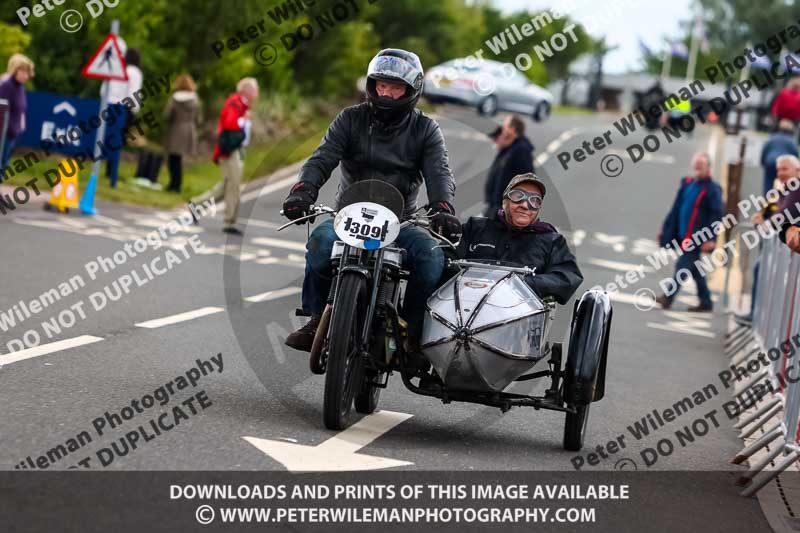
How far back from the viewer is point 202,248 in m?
17.7

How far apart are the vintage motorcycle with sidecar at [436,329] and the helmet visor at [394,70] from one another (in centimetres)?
59

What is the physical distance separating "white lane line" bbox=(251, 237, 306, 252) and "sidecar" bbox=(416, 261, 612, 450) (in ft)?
36.0

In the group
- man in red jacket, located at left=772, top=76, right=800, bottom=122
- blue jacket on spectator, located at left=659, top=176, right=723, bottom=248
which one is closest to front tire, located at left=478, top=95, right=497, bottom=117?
man in red jacket, located at left=772, top=76, right=800, bottom=122

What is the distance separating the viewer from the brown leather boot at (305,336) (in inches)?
322

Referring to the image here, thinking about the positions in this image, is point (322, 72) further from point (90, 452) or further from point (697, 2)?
point (697, 2)

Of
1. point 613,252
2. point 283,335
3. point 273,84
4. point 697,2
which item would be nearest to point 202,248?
point 283,335

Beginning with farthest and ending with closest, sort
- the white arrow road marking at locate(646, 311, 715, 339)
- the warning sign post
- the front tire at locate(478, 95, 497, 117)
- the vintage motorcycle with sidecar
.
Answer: the front tire at locate(478, 95, 497, 117) < the warning sign post < the white arrow road marking at locate(646, 311, 715, 339) < the vintage motorcycle with sidecar

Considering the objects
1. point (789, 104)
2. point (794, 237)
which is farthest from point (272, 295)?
point (789, 104)

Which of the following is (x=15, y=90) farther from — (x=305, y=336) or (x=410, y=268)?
(x=410, y=268)

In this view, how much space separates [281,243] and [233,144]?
1408 millimetres

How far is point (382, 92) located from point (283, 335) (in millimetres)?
4286

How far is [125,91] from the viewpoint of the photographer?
22.0 metres

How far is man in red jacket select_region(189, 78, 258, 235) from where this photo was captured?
19562mm

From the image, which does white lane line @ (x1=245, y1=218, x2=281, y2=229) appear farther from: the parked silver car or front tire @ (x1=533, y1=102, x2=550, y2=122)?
front tire @ (x1=533, y1=102, x2=550, y2=122)
